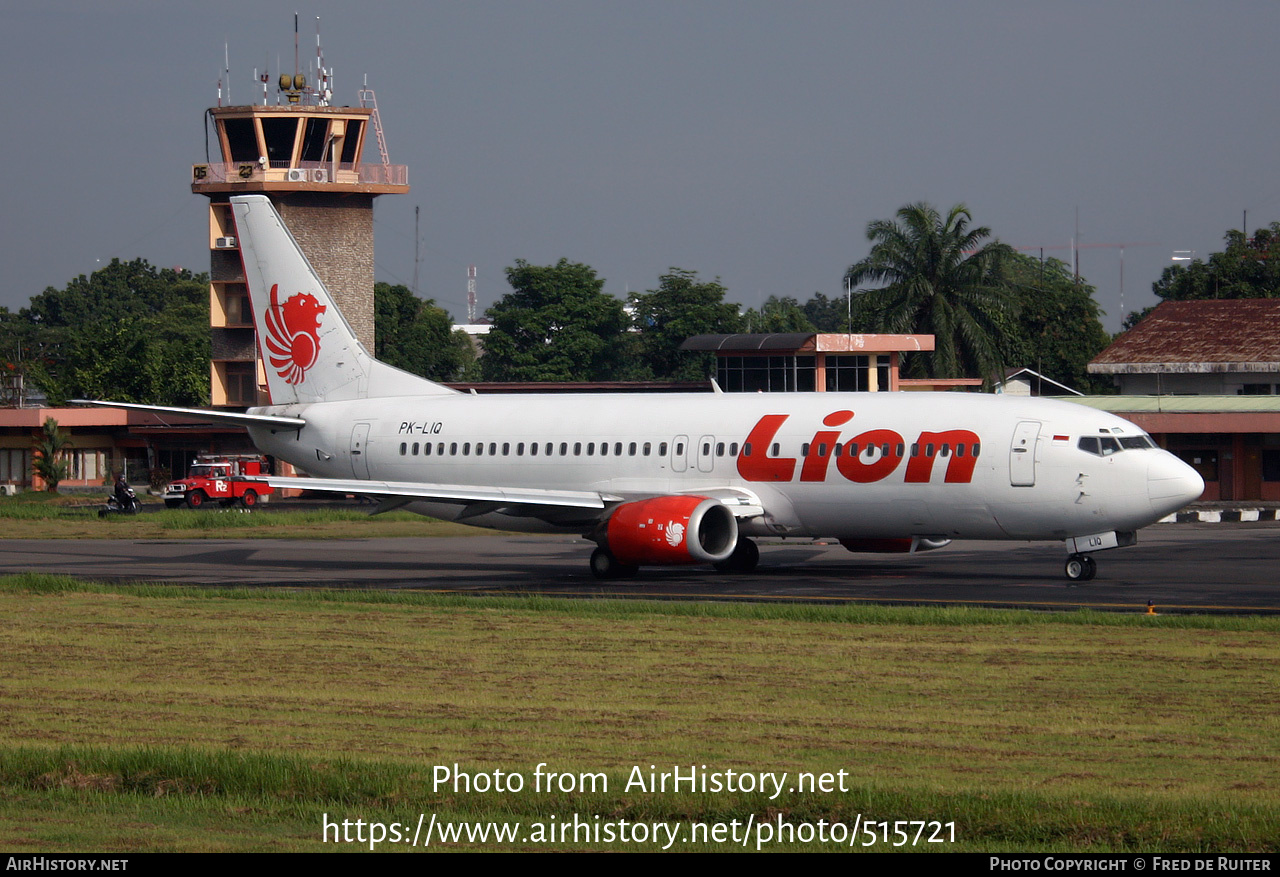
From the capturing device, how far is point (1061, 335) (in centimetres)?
10956

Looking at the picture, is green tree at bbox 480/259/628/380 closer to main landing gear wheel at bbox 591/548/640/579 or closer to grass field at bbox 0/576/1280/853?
main landing gear wheel at bbox 591/548/640/579

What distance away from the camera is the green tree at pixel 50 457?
78.8 metres

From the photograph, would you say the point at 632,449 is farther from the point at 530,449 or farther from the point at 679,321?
the point at 679,321

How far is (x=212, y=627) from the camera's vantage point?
2334 centimetres

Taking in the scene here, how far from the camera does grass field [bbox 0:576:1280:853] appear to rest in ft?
37.8

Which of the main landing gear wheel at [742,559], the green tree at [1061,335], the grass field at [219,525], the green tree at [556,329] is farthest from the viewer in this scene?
the green tree at [556,329]

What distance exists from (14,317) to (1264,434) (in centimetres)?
17280

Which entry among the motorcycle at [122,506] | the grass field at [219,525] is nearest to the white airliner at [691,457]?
the grass field at [219,525]

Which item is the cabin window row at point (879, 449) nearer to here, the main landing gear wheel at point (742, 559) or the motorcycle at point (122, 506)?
the main landing gear wheel at point (742, 559)

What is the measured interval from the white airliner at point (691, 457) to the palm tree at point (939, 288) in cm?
4844

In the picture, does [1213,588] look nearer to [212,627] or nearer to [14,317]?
[212,627]

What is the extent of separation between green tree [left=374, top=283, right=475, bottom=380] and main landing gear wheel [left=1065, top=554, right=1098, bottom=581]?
109280 mm

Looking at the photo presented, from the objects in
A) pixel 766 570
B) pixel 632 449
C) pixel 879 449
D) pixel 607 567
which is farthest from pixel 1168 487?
pixel 632 449

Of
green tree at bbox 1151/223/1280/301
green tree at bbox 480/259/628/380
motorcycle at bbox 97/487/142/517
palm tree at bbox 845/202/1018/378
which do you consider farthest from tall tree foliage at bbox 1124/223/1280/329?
motorcycle at bbox 97/487/142/517
